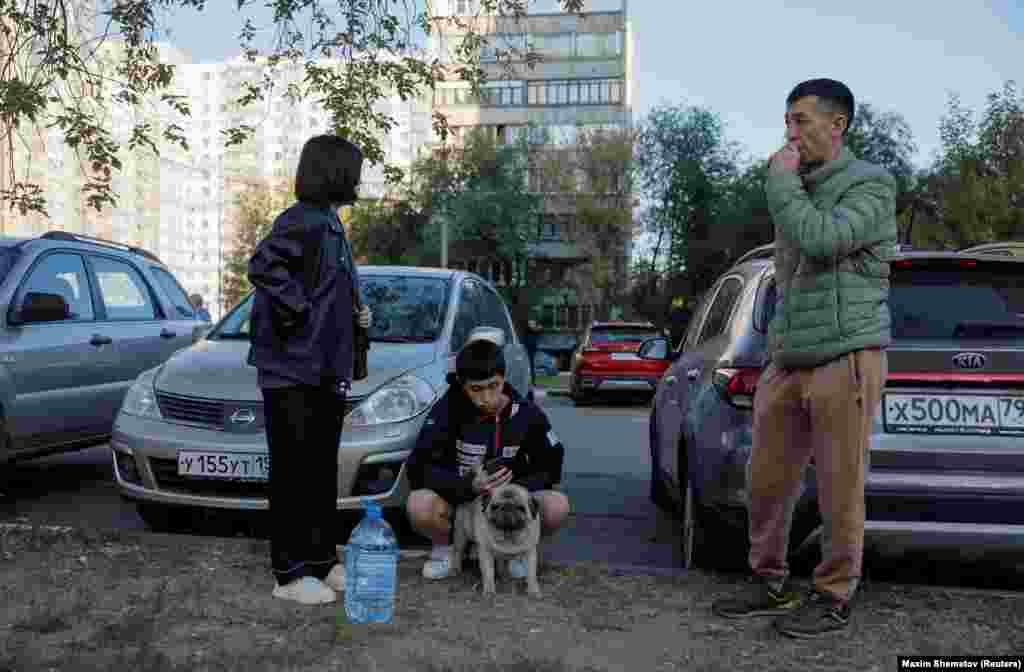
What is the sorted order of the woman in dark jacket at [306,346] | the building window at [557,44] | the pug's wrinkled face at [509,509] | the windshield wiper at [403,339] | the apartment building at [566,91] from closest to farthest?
the woman in dark jacket at [306,346] < the pug's wrinkled face at [509,509] < the windshield wiper at [403,339] < the apartment building at [566,91] < the building window at [557,44]

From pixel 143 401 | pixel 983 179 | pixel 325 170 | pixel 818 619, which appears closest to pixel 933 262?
pixel 818 619

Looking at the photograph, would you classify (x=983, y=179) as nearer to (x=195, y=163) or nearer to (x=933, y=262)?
(x=933, y=262)

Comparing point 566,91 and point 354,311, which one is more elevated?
point 566,91

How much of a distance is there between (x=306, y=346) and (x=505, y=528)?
1155mm

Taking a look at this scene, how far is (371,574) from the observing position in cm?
416

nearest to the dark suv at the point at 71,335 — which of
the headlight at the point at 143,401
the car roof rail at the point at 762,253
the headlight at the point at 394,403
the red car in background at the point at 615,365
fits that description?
the headlight at the point at 143,401

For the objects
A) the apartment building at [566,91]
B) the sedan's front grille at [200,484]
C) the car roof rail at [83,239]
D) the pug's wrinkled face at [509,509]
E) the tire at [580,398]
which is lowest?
the tire at [580,398]

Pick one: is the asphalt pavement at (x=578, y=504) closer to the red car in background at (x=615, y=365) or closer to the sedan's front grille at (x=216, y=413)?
the sedan's front grille at (x=216, y=413)

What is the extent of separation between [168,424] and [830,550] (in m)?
3.59

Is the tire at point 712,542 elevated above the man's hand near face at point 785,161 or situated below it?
below

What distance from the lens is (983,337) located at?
4434mm

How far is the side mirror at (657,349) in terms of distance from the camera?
21.5 feet

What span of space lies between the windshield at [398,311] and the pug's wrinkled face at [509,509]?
2112 millimetres

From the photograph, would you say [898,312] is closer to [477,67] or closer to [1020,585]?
[1020,585]
